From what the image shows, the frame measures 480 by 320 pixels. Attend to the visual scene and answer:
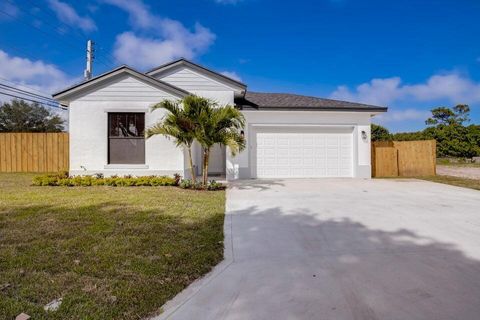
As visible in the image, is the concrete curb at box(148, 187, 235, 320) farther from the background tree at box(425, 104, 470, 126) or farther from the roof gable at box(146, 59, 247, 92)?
the background tree at box(425, 104, 470, 126)

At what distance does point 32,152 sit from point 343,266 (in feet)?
56.1

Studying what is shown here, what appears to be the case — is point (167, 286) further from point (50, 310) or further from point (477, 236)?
point (477, 236)

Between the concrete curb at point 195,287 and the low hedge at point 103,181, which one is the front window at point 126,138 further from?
the concrete curb at point 195,287

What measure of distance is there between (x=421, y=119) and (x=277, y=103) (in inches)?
985

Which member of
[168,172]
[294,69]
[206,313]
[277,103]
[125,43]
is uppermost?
[125,43]

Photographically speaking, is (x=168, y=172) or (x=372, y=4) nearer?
(x=168, y=172)

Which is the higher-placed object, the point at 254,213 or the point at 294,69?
the point at 294,69

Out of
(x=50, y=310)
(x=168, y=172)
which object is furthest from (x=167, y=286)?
(x=168, y=172)

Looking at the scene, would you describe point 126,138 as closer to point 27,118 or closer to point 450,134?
point 450,134

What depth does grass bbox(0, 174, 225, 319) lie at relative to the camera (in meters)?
2.59

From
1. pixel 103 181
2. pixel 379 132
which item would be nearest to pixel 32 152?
pixel 103 181

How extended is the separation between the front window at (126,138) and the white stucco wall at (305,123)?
12.8ft

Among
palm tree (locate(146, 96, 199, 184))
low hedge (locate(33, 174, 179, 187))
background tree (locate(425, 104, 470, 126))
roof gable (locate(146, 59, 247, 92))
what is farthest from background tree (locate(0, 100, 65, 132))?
background tree (locate(425, 104, 470, 126))

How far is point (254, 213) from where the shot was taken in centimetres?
631
